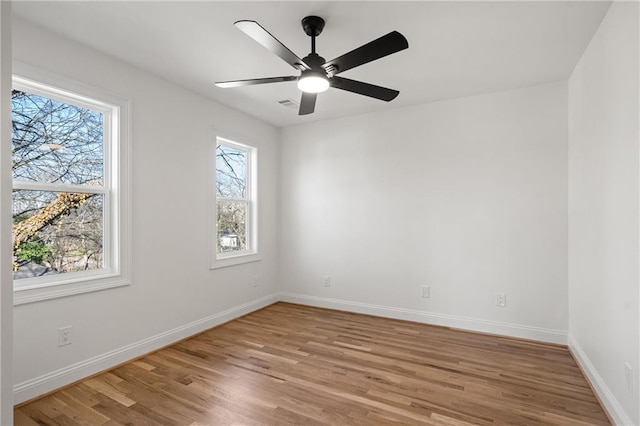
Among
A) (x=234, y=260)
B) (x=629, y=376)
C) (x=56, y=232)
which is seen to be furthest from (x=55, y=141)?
(x=629, y=376)

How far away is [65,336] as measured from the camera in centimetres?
247

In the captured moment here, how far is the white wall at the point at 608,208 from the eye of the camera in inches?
71.7

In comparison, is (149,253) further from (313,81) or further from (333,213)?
(333,213)

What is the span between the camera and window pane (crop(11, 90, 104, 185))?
2.35m

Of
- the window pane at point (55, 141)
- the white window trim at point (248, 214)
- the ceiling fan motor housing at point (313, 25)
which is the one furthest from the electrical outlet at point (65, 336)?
the ceiling fan motor housing at point (313, 25)

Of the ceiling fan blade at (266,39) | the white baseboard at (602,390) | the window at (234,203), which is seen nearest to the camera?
the ceiling fan blade at (266,39)

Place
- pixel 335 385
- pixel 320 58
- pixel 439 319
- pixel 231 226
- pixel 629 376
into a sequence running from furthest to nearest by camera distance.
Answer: pixel 231 226 < pixel 439 319 < pixel 335 385 < pixel 320 58 < pixel 629 376

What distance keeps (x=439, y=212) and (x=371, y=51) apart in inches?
93.8

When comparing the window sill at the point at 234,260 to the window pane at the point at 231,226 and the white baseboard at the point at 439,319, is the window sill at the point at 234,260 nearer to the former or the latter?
the window pane at the point at 231,226

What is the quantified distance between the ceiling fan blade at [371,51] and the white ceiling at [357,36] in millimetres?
374

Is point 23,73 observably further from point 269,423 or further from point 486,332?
point 486,332

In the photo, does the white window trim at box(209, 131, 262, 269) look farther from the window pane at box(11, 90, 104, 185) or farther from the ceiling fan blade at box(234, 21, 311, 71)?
the ceiling fan blade at box(234, 21, 311, 71)

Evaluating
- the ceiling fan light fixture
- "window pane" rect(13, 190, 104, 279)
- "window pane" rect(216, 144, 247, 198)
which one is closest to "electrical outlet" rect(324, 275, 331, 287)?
"window pane" rect(216, 144, 247, 198)

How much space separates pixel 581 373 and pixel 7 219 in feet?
12.5
